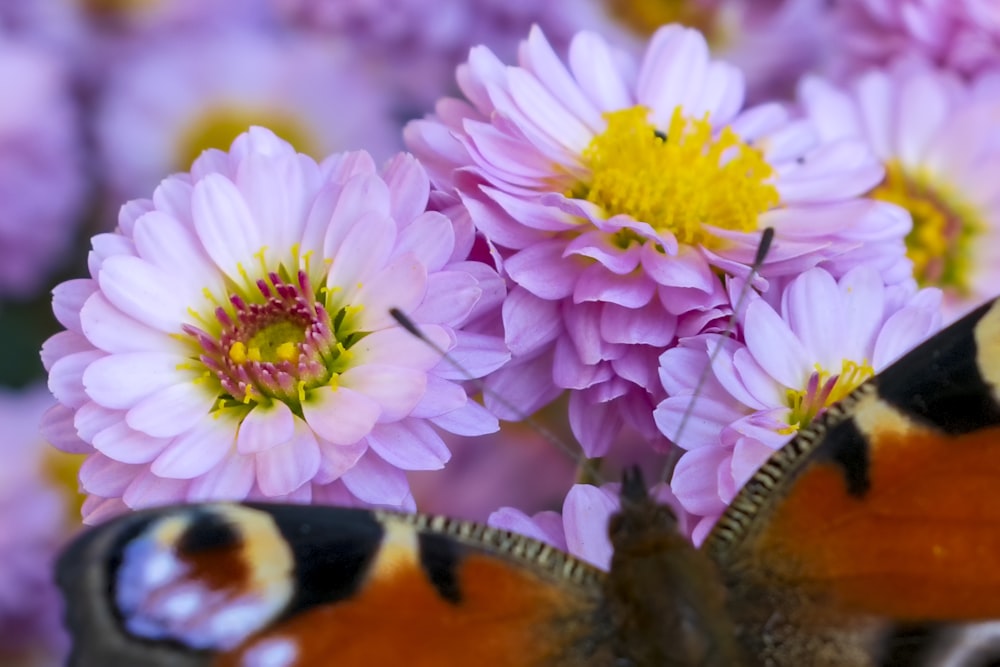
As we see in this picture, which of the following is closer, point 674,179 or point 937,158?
point 674,179

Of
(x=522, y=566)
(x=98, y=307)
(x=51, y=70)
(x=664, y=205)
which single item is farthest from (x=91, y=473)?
(x=51, y=70)

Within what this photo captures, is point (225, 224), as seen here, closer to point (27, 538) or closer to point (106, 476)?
point (106, 476)

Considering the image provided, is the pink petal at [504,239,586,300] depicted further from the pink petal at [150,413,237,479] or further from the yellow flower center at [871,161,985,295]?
the yellow flower center at [871,161,985,295]

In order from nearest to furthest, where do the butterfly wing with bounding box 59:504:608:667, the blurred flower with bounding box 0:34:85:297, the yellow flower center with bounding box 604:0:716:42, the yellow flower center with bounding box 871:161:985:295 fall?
the butterfly wing with bounding box 59:504:608:667
the yellow flower center with bounding box 871:161:985:295
the blurred flower with bounding box 0:34:85:297
the yellow flower center with bounding box 604:0:716:42

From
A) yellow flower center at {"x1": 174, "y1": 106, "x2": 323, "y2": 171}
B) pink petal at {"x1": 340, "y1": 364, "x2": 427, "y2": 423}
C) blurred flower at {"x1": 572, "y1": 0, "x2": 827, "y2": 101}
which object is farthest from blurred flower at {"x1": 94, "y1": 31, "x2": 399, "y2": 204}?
pink petal at {"x1": 340, "y1": 364, "x2": 427, "y2": 423}

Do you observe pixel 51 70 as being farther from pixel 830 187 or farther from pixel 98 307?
pixel 830 187

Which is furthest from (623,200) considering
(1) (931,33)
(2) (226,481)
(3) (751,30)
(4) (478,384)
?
(3) (751,30)

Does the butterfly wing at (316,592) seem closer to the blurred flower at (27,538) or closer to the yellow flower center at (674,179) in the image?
the yellow flower center at (674,179)
